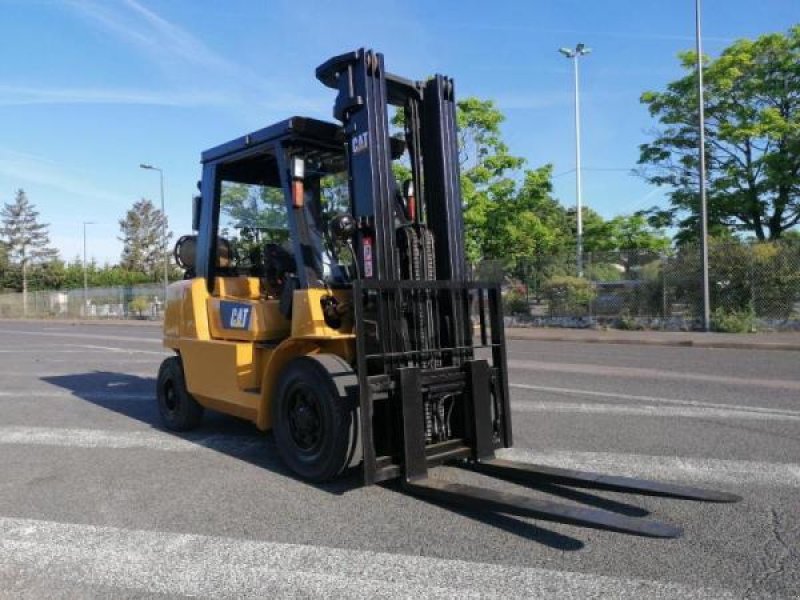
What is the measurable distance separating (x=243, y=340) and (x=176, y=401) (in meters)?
1.74

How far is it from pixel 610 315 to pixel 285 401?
19.1 metres

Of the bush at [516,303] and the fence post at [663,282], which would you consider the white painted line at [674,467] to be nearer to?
the fence post at [663,282]

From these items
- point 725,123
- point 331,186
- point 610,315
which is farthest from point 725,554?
point 725,123

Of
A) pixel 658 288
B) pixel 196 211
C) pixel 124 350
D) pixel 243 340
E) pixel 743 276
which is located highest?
pixel 196 211

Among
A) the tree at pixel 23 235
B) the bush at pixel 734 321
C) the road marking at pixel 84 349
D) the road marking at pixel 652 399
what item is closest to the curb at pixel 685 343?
the bush at pixel 734 321

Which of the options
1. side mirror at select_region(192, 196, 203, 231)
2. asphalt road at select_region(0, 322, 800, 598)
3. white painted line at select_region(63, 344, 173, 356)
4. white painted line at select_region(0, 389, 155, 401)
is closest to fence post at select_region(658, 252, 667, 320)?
asphalt road at select_region(0, 322, 800, 598)

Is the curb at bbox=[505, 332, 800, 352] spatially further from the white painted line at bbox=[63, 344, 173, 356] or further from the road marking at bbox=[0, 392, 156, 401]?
the road marking at bbox=[0, 392, 156, 401]

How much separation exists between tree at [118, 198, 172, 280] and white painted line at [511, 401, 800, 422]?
101754 mm

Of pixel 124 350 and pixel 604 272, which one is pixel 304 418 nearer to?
pixel 124 350

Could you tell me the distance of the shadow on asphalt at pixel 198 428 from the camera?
5.41 meters

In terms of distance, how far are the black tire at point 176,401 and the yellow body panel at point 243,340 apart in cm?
25

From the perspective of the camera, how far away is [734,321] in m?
19.2

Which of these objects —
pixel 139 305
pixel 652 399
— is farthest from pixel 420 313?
pixel 139 305

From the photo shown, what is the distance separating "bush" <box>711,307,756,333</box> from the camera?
19.2 meters
